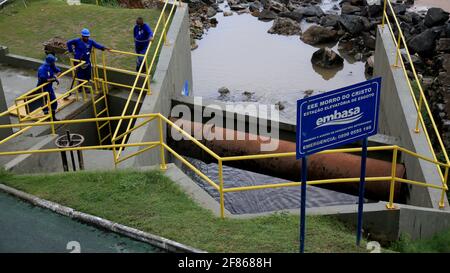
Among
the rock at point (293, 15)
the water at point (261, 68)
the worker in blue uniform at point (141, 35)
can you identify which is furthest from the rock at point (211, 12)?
the worker in blue uniform at point (141, 35)

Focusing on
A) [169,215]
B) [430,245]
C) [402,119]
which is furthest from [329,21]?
[169,215]

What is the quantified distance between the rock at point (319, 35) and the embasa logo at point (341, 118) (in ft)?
68.6

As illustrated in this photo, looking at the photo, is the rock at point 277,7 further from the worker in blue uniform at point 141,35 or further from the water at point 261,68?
the worker in blue uniform at point 141,35

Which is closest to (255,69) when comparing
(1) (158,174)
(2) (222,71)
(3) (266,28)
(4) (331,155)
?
(2) (222,71)

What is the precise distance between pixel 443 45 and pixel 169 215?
1635 cm

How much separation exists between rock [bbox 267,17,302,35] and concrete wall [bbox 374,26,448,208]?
12312mm

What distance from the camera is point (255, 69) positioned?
22.8m

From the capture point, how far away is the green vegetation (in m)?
6.98

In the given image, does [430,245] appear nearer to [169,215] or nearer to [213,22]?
[169,215]

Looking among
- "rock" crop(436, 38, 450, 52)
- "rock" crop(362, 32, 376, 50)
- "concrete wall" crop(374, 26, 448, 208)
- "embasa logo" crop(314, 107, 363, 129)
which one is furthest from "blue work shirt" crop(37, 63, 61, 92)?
"rock" crop(362, 32, 376, 50)

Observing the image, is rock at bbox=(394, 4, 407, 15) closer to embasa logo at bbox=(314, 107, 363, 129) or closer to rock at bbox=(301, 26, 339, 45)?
rock at bbox=(301, 26, 339, 45)

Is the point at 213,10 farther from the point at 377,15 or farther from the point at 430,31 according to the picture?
the point at 430,31

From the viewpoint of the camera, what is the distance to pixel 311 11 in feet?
99.1

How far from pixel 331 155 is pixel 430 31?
41.2 ft
